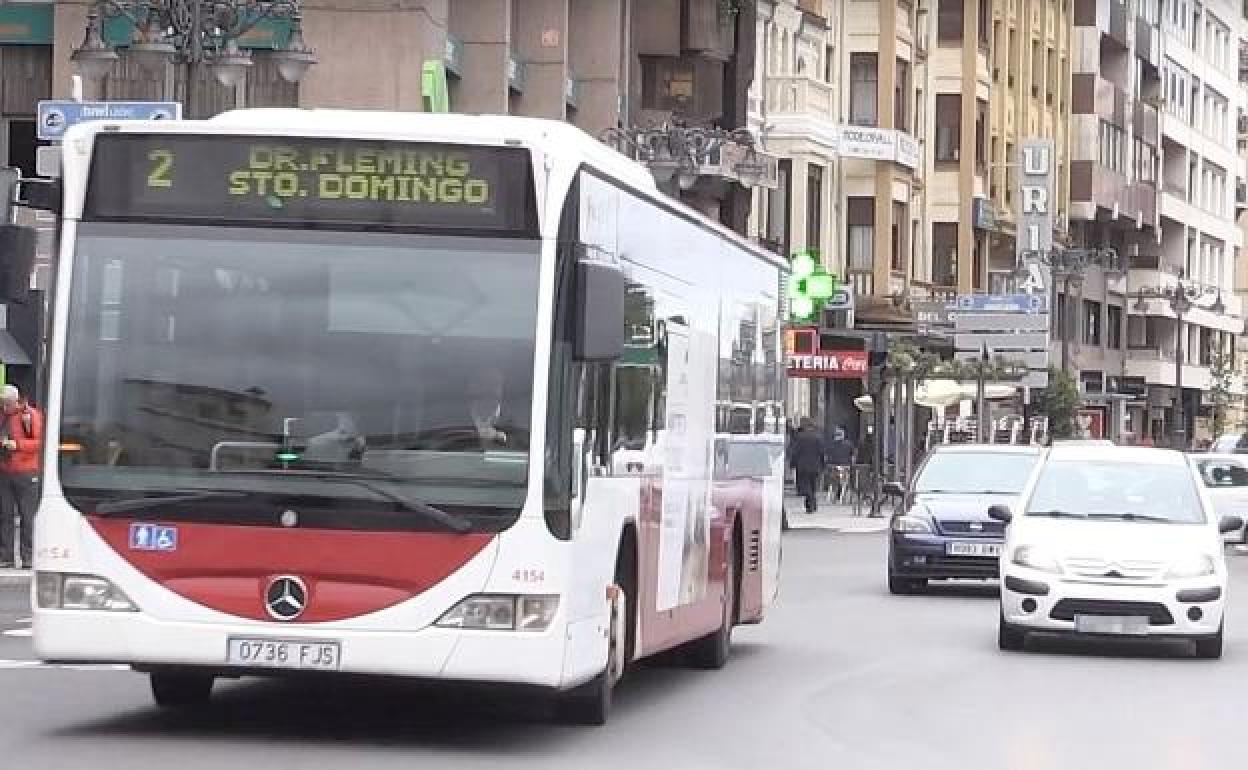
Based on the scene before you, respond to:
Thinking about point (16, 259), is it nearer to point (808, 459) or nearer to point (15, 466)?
point (15, 466)

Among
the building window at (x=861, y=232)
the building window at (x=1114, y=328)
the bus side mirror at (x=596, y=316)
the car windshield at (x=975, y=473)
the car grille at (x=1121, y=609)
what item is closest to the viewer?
the bus side mirror at (x=596, y=316)

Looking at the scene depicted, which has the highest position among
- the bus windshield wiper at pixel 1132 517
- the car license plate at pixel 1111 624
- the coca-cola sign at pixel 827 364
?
the coca-cola sign at pixel 827 364

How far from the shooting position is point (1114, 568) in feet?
→ 71.8

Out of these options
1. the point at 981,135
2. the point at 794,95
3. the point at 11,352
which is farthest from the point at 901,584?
the point at 981,135

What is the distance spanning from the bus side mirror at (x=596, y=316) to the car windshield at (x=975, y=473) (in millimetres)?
17161

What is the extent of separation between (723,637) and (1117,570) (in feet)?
11.2

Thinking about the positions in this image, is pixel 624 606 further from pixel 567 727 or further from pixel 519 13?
pixel 519 13

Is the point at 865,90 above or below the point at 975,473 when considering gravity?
above

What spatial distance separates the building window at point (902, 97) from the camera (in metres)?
77.4

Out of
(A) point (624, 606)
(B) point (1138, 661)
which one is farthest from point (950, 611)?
(A) point (624, 606)

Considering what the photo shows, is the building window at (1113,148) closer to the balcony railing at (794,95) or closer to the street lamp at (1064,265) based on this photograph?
the street lamp at (1064,265)

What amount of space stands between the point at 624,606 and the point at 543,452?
7.05 ft

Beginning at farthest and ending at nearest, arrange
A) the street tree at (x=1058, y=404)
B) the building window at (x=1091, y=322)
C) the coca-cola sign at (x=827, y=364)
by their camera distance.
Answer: the building window at (x=1091, y=322)
the street tree at (x=1058, y=404)
the coca-cola sign at (x=827, y=364)

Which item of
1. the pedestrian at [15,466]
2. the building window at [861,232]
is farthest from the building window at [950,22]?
the pedestrian at [15,466]
